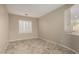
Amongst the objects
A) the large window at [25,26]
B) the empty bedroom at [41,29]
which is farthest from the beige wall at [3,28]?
the large window at [25,26]

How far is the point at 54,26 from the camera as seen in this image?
7.09ft

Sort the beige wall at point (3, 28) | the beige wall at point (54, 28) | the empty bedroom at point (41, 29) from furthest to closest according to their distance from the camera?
the beige wall at point (54, 28)
the empty bedroom at point (41, 29)
the beige wall at point (3, 28)

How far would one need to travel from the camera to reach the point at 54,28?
85.5 inches

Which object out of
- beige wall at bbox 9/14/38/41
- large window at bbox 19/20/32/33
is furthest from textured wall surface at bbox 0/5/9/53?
large window at bbox 19/20/32/33

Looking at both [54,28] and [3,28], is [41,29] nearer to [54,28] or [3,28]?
[54,28]

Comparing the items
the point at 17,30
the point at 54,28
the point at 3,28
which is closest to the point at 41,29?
the point at 54,28

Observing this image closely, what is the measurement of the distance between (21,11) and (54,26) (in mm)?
961

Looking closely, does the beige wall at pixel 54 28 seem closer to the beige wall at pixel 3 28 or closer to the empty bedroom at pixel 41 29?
the empty bedroom at pixel 41 29

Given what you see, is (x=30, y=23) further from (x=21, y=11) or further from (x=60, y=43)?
(x=60, y=43)

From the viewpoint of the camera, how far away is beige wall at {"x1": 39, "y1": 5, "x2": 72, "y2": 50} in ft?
6.88

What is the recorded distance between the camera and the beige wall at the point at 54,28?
2098 millimetres

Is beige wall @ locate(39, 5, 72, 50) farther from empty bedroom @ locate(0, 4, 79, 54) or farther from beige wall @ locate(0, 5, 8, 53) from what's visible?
beige wall @ locate(0, 5, 8, 53)

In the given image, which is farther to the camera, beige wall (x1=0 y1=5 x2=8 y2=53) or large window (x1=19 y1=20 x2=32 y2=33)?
large window (x1=19 y1=20 x2=32 y2=33)

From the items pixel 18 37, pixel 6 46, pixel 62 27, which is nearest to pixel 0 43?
pixel 6 46
